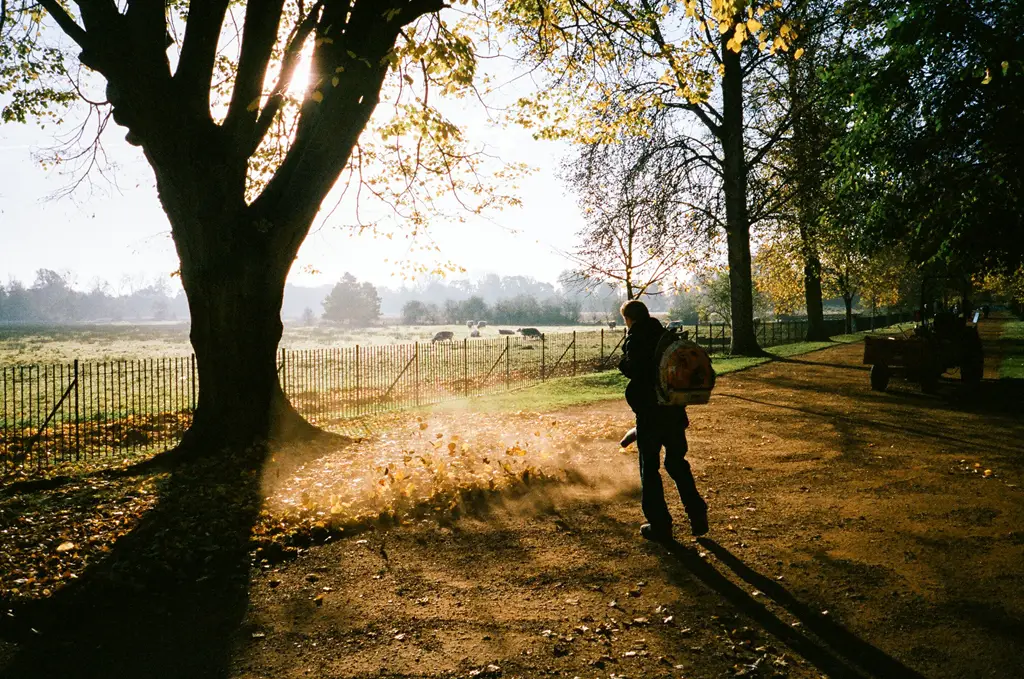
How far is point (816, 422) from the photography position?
998cm

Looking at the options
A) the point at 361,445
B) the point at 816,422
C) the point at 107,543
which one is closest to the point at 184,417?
the point at 361,445

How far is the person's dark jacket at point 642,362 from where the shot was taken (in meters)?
4.79

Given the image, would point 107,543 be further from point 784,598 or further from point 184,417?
point 184,417

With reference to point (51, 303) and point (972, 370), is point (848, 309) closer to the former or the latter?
point (972, 370)

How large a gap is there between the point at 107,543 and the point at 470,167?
387 inches

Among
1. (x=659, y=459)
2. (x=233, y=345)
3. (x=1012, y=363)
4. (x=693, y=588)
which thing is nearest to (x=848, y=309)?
(x=1012, y=363)

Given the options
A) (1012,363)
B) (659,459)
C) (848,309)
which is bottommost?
(1012,363)

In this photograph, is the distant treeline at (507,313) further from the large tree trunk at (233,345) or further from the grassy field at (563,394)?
the large tree trunk at (233,345)

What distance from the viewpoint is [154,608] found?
4031mm

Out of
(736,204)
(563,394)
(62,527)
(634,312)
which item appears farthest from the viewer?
(736,204)

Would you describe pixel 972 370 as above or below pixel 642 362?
below

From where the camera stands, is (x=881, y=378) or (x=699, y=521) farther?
(x=881, y=378)

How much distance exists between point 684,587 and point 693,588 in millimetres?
58

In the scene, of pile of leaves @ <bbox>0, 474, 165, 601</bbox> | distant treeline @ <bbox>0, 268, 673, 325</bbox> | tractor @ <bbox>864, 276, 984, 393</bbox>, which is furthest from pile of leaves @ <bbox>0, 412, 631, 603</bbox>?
distant treeline @ <bbox>0, 268, 673, 325</bbox>
